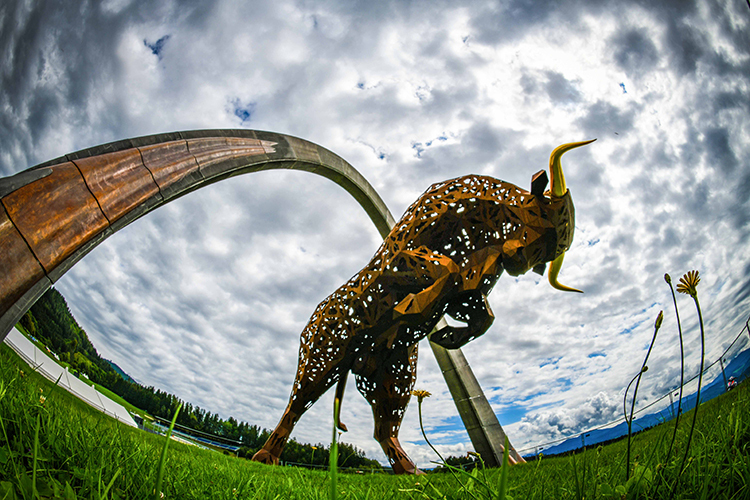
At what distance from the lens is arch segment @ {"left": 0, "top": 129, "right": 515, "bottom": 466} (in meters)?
1.90

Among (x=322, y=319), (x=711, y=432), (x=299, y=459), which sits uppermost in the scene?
(x=322, y=319)

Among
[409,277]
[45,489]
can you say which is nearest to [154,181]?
[45,489]

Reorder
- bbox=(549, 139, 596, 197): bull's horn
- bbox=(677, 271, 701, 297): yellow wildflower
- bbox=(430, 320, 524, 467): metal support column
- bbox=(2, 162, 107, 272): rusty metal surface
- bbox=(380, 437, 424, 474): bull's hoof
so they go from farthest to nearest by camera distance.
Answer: bbox=(430, 320, 524, 467): metal support column
bbox=(380, 437, 424, 474): bull's hoof
bbox=(549, 139, 596, 197): bull's horn
bbox=(2, 162, 107, 272): rusty metal surface
bbox=(677, 271, 701, 297): yellow wildflower

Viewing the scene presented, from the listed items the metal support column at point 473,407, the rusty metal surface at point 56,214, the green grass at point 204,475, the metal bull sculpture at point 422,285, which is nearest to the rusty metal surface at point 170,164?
the rusty metal surface at point 56,214

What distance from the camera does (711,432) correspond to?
1.23 meters

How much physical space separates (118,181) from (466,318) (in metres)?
4.26

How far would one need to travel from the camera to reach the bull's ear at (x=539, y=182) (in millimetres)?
4188

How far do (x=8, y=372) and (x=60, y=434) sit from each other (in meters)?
1.01

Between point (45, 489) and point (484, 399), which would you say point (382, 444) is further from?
point (45, 489)

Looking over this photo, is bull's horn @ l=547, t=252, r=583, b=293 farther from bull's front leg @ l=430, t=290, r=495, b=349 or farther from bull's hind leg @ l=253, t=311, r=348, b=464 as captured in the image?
bull's hind leg @ l=253, t=311, r=348, b=464

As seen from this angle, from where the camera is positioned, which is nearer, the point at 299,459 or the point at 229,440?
the point at 299,459

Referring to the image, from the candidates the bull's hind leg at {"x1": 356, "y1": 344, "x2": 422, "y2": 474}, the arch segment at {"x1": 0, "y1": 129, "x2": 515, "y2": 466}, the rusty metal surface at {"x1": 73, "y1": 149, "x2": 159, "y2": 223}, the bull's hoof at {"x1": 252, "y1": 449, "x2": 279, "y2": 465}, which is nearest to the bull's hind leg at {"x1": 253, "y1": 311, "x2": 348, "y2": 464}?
the bull's hoof at {"x1": 252, "y1": 449, "x2": 279, "y2": 465}

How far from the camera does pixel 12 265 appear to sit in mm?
1846

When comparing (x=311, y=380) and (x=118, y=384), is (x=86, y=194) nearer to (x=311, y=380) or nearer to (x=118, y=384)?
(x=311, y=380)
